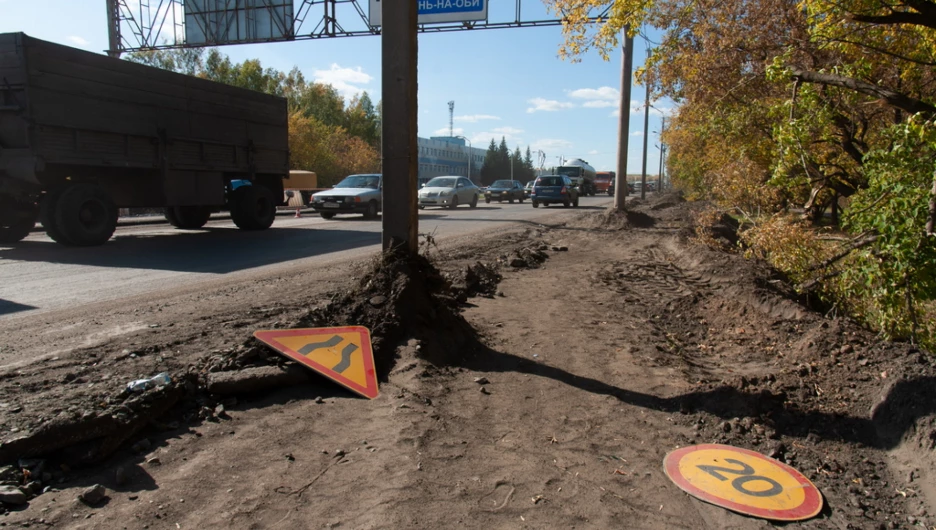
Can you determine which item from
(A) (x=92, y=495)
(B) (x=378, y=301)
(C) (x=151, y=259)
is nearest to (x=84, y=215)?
(C) (x=151, y=259)

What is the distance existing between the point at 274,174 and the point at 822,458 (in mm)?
16178

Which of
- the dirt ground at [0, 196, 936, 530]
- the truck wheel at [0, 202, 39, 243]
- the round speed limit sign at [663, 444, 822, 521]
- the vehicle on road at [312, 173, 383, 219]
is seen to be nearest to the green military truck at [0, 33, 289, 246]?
the truck wheel at [0, 202, 39, 243]

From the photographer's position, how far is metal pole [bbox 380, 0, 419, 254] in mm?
5410

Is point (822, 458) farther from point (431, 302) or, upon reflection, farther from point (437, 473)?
point (431, 302)

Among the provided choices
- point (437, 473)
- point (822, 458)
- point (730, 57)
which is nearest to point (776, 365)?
point (822, 458)

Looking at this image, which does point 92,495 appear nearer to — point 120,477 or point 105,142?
point 120,477

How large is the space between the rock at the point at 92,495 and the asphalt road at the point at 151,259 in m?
4.30

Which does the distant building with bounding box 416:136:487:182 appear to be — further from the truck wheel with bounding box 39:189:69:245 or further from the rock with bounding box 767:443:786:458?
the rock with bounding box 767:443:786:458

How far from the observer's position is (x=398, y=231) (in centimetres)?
567

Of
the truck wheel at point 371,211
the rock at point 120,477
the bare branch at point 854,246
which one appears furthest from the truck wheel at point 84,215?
the bare branch at point 854,246

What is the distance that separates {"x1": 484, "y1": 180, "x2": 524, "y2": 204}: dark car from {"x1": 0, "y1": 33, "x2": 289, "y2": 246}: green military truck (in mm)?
26419

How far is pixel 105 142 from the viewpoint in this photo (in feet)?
39.5

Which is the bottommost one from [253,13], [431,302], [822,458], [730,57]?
[822,458]

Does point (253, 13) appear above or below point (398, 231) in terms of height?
above
